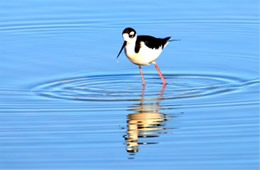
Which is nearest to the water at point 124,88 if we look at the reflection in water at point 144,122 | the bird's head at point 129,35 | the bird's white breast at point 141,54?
the reflection in water at point 144,122

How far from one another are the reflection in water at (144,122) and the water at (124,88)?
14 mm

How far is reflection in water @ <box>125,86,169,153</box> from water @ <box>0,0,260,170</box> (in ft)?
0.05

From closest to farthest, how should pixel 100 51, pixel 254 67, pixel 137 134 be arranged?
1. pixel 137 134
2. pixel 254 67
3. pixel 100 51

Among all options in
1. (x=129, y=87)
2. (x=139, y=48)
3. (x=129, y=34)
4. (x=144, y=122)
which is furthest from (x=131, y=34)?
(x=144, y=122)

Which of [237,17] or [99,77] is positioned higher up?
[237,17]

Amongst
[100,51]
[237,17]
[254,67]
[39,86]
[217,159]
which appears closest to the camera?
[217,159]

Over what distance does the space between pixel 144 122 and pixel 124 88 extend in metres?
1.85

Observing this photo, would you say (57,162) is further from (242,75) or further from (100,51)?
(100,51)

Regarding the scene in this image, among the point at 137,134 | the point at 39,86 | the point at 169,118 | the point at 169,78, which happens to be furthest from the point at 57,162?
the point at 169,78

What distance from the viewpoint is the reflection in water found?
31.0 ft

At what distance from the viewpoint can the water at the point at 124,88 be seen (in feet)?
29.4

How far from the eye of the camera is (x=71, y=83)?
1227 cm

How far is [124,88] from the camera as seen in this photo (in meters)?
12.1

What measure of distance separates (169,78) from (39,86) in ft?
6.23
